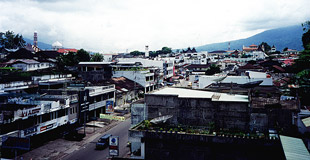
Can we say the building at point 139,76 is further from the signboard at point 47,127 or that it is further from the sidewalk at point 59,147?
the signboard at point 47,127

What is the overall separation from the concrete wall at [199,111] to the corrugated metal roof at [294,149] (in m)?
5.44

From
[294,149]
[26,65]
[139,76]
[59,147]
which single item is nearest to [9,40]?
[26,65]

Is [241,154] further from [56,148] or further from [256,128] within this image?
[56,148]

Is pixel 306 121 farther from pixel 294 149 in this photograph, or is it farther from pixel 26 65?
pixel 26 65

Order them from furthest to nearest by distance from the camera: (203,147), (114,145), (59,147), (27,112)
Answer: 1. (59,147)
2. (27,112)
3. (114,145)
4. (203,147)

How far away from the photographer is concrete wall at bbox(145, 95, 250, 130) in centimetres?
2703

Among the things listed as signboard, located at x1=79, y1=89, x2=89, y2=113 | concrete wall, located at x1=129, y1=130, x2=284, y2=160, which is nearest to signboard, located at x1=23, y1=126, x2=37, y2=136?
signboard, located at x1=79, y1=89, x2=89, y2=113

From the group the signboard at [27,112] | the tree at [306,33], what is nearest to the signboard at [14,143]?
the signboard at [27,112]

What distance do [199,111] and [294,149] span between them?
36.4ft

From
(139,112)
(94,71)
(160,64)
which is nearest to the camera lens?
(139,112)

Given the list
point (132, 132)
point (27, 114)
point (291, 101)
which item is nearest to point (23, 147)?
point (27, 114)

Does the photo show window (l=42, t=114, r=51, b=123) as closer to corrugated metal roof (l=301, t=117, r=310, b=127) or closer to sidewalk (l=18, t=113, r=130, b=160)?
sidewalk (l=18, t=113, r=130, b=160)

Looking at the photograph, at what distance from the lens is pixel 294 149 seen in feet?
63.5

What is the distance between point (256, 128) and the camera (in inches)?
1037
